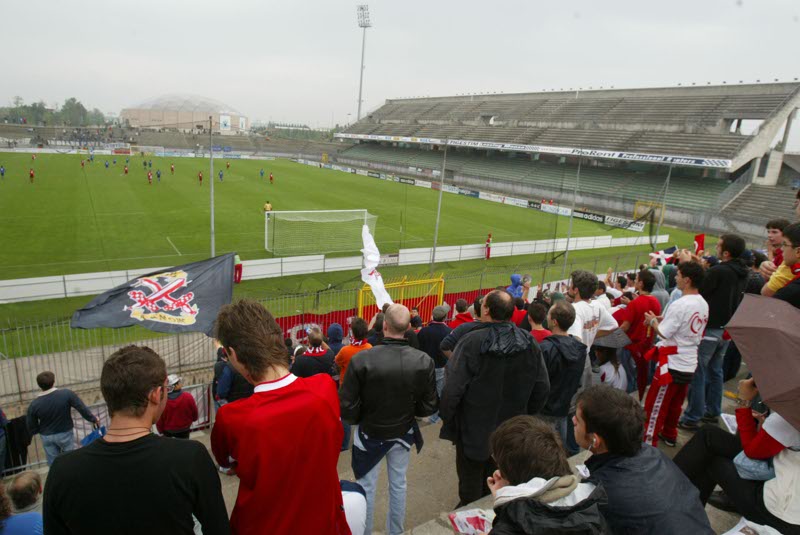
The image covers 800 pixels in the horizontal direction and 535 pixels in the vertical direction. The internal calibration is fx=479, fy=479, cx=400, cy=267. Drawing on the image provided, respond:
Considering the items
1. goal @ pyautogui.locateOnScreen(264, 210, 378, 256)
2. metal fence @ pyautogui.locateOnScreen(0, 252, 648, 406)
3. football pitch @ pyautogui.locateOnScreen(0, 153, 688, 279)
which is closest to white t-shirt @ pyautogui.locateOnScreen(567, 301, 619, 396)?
metal fence @ pyautogui.locateOnScreen(0, 252, 648, 406)

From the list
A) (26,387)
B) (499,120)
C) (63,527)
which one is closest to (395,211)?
(26,387)

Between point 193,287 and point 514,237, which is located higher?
point 193,287

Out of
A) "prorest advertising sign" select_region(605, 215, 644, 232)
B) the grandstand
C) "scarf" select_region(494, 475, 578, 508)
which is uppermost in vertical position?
the grandstand

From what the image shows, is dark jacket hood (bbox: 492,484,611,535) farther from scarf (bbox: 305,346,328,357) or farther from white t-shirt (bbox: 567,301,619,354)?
scarf (bbox: 305,346,328,357)

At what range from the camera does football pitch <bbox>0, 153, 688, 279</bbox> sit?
1955cm

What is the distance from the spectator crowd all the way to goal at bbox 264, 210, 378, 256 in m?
17.1

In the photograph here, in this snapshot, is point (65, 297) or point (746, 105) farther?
point (746, 105)

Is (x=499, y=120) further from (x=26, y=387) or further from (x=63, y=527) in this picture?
(x=63, y=527)

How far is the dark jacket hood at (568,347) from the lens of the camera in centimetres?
395

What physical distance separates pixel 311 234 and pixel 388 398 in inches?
817

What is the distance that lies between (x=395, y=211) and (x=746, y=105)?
32662 millimetres

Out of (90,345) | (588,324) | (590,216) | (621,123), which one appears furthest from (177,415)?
(621,123)

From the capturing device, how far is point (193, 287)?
799 cm

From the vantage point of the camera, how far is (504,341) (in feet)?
11.4
